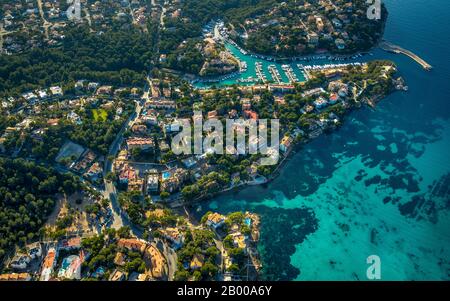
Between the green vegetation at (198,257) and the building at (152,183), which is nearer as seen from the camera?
the green vegetation at (198,257)

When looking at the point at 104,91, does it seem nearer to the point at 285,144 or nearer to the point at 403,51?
the point at 285,144

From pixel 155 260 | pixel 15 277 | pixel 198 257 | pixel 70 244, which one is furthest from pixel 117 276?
pixel 15 277

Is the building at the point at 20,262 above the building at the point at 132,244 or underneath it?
underneath

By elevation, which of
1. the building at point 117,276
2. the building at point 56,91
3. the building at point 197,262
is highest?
the building at point 56,91

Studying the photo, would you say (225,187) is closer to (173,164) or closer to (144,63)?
(173,164)

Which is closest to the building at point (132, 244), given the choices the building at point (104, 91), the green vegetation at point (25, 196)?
the green vegetation at point (25, 196)

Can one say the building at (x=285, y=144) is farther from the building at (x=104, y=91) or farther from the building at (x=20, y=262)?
the building at (x=20, y=262)

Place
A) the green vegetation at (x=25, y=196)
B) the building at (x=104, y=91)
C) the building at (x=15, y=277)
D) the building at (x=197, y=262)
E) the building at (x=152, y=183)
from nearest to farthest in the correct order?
the building at (x=15, y=277)
the building at (x=197, y=262)
the green vegetation at (x=25, y=196)
the building at (x=152, y=183)
the building at (x=104, y=91)

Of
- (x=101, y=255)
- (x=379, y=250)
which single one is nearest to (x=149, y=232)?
(x=101, y=255)
